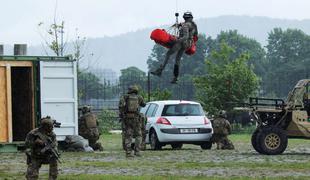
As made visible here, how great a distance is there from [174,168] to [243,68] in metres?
27.2

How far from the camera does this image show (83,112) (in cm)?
3009

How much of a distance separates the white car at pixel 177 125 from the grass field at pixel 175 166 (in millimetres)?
1798

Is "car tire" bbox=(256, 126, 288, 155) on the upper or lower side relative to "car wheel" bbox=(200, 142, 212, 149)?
upper

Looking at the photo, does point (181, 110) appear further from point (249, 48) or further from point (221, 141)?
point (249, 48)

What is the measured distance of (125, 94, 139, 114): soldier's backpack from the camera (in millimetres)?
25672

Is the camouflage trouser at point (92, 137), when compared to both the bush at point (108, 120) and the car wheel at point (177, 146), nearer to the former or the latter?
the car wheel at point (177, 146)

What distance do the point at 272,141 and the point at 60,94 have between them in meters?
6.02

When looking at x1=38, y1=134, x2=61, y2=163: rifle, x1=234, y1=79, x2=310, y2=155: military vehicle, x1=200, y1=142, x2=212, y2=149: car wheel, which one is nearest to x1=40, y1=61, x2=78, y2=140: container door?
x1=200, y1=142, x2=212, y2=149: car wheel

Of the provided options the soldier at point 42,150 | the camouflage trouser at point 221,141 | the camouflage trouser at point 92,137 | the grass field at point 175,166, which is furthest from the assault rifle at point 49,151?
the camouflage trouser at point 221,141

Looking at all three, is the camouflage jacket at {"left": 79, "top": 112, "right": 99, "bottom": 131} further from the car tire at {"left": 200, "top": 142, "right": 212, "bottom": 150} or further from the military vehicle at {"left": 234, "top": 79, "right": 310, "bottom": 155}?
the military vehicle at {"left": 234, "top": 79, "right": 310, "bottom": 155}

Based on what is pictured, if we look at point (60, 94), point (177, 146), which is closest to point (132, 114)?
point (60, 94)

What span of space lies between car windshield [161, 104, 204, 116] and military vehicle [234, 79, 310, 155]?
10.9 ft

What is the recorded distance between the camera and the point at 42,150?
55.6 feet

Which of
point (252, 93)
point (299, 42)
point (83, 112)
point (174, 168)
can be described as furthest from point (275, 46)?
point (174, 168)
